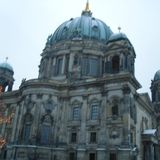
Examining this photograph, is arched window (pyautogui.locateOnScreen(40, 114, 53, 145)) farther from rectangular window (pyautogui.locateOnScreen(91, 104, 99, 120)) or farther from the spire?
the spire

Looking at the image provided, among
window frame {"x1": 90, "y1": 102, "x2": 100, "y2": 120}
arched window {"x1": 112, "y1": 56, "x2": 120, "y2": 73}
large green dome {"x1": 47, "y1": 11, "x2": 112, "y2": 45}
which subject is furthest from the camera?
large green dome {"x1": 47, "y1": 11, "x2": 112, "y2": 45}

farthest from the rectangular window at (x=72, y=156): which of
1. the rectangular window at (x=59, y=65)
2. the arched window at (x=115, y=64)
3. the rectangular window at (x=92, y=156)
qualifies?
the rectangular window at (x=59, y=65)

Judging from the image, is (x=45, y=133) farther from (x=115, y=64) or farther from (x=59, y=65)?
(x=59, y=65)

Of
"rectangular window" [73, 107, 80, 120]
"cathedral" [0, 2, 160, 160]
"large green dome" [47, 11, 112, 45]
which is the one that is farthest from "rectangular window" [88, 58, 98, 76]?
"rectangular window" [73, 107, 80, 120]

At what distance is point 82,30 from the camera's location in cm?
4678

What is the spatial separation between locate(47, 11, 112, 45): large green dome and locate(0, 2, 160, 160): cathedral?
9.72ft

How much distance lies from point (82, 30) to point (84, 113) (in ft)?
53.8

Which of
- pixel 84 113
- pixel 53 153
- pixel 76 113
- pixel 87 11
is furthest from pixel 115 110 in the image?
pixel 87 11

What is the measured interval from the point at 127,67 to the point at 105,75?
2.93 metres

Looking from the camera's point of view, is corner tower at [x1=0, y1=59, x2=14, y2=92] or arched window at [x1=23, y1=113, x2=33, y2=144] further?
corner tower at [x1=0, y1=59, x2=14, y2=92]

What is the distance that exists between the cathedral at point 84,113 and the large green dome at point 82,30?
2.96 m

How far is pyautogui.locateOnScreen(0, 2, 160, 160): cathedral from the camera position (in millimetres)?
33094

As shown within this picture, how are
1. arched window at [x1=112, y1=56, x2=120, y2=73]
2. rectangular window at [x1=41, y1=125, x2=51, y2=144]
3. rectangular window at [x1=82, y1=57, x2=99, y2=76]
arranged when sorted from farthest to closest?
rectangular window at [x1=82, y1=57, x2=99, y2=76] < arched window at [x1=112, y1=56, x2=120, y2=73] < rectangular window at [x1=41, y1=125, x2=51, y2=144]

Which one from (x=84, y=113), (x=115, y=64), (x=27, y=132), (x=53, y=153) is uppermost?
(x=115, y=64)
